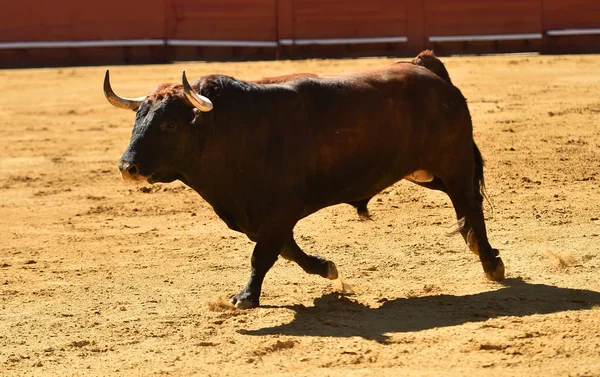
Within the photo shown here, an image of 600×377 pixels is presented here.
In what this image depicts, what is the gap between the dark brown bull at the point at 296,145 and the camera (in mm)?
5559

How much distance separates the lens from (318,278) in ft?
21.1

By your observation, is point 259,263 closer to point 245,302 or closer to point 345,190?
point 245,302

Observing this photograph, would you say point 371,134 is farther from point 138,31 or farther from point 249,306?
point 138,31

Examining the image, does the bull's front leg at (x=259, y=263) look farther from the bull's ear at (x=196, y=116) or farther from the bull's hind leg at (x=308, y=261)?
the bull's ear at (x=196, y=116)

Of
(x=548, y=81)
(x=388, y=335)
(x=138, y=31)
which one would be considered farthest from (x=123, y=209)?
(x=138, y=31)

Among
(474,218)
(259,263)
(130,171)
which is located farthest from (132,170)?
(474,218)

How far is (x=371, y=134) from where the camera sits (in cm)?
593

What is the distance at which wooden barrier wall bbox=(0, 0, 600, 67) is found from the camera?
1551 centimetres

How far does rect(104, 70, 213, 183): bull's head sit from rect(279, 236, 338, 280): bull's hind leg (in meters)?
0.77

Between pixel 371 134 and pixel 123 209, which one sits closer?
pixel 371 134

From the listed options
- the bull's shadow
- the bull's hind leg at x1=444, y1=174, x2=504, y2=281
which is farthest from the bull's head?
the bull's hind leg at x1=444, y1=174, x2=504, y2=281

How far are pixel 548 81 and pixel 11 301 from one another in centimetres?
779

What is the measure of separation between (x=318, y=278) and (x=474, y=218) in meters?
0.97

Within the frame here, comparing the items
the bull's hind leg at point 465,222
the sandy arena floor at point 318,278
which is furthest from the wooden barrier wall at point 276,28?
the bull's hind leg at point 465,222
